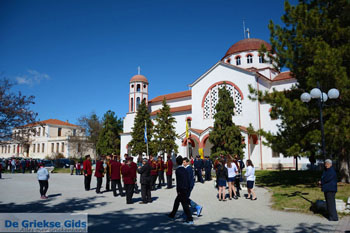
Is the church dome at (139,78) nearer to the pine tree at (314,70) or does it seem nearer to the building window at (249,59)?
the building window at (249,59)

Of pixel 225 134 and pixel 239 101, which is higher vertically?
pixel 239 101

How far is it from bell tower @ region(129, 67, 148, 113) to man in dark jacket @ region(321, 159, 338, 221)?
37191mm

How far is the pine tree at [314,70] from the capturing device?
38.7 feet

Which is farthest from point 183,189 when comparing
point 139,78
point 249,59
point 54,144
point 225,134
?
point 54,144

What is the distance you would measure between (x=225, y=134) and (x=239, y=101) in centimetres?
767

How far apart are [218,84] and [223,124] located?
944 cm

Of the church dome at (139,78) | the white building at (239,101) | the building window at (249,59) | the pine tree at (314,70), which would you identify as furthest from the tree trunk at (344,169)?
the church dome at (139,78)

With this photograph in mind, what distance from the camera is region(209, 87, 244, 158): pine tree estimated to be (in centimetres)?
2483

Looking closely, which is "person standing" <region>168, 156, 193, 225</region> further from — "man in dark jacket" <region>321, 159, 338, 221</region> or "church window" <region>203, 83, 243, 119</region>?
"church window" <region>203, 83, 243, 119</region>

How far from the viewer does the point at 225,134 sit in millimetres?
25109

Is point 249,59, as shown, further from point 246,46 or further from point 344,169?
point 344,169

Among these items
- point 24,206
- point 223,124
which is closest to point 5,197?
point 24,206

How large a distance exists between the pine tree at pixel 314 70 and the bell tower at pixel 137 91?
30.9m

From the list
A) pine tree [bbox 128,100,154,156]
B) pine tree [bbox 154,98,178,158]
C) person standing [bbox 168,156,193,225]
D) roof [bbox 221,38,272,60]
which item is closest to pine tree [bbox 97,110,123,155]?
pine tree [bbox 128,100,154,156]
